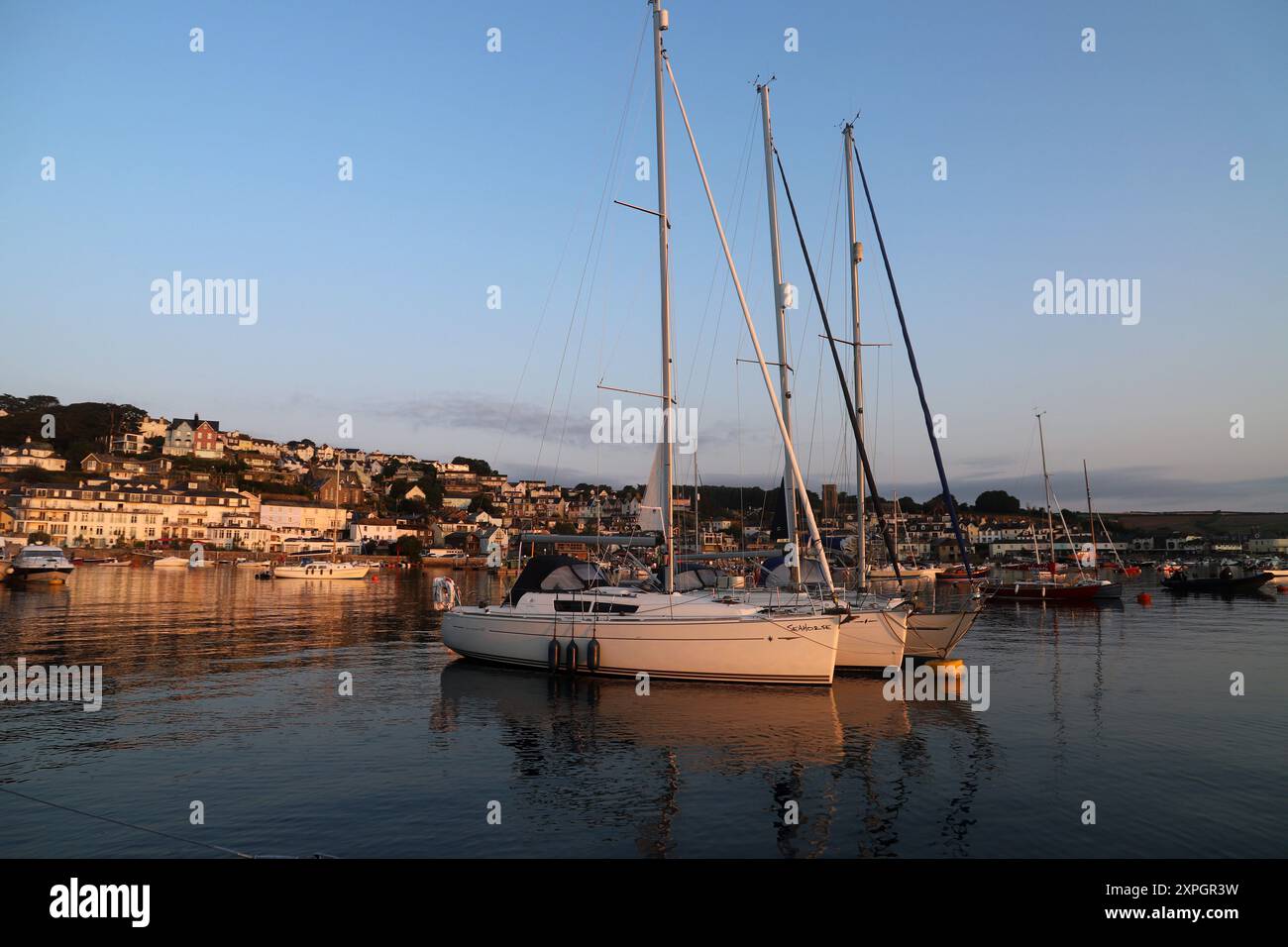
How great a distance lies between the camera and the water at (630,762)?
11508 millimetres

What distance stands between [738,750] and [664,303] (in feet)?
43.5

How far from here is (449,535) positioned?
158 meters

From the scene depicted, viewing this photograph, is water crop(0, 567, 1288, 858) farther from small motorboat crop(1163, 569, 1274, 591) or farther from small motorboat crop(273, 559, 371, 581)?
small motorboat crop(273, 559, 371, 581)

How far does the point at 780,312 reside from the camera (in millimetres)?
29047

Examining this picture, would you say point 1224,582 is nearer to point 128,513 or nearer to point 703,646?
point 703,646

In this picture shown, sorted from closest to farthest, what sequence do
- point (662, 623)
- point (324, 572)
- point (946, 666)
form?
1. point (662, 623)
2. point (946, 666)
3. point (324, 572)

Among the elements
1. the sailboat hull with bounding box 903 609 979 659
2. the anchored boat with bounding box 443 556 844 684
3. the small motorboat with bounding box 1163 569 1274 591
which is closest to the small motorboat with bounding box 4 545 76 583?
the anchored boat with bounding box 443 556 844 684

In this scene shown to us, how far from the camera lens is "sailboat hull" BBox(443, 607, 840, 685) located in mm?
21750

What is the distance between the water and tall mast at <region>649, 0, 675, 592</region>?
4301 millimetres

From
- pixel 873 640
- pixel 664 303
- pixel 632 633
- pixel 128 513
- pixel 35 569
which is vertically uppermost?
pixel 664 303

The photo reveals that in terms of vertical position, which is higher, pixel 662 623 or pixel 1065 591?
pixel 662 623

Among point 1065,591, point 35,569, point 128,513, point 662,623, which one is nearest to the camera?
point 662,623

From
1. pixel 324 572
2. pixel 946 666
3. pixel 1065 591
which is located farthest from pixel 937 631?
pixel 324 572

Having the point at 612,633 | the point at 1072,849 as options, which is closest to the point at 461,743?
the point at 612,633
